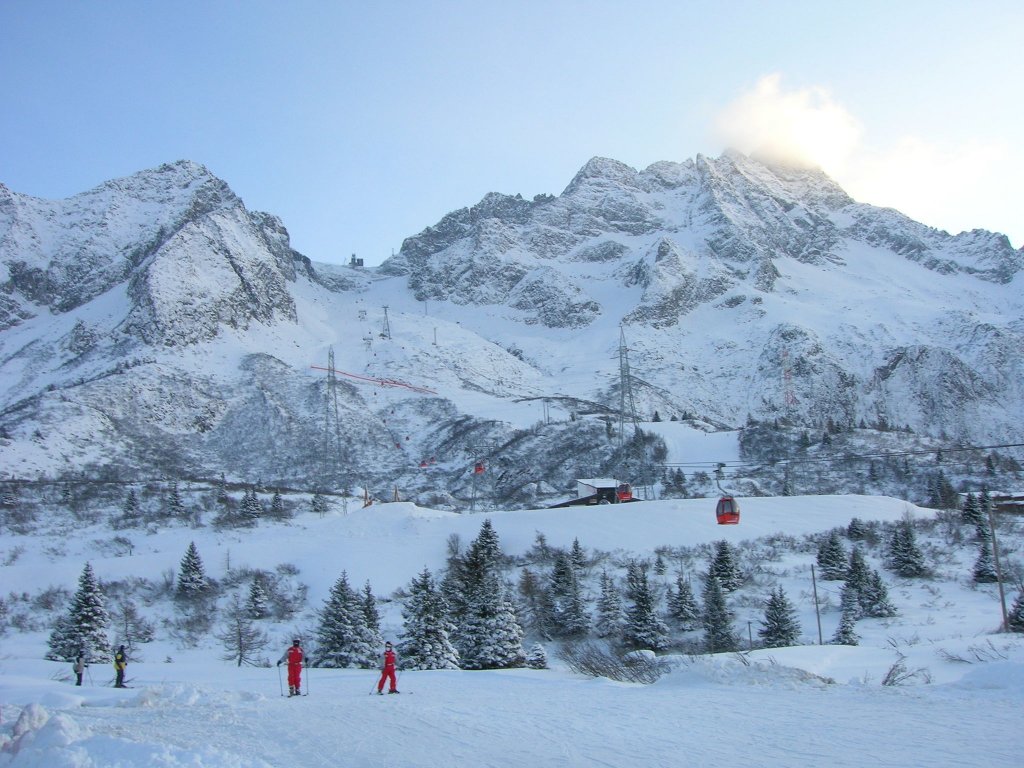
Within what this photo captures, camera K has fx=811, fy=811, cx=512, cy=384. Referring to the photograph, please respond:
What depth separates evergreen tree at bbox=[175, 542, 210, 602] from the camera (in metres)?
50.8

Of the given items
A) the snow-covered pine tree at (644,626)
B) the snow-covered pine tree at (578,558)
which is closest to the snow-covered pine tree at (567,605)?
the snow-covered pine tree at (644,626)

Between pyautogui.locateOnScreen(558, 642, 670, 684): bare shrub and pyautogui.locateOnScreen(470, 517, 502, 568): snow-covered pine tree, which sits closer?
pyautogui.locateOnScreen(558, 642, 670, 684): bare shrub

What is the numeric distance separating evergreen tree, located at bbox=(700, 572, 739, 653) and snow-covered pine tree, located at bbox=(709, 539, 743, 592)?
487 centimetres

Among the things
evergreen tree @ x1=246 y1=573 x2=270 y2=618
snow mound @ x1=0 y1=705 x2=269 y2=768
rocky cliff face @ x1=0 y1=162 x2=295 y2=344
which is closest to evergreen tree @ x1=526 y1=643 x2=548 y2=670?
evergreen tree @ x1=246 y1=573 x2=270 y2=618

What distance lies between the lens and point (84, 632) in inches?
1417

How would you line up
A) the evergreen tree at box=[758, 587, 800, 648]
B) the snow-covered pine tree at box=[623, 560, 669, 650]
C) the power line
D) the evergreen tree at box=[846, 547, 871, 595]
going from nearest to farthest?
the evergreen tree at box=[758, 587, 800, 648], the snow-covered pine tree at box=[623, 560, 669, 650], the evergreen tree at box=[846, 547, 871, 595], the power line

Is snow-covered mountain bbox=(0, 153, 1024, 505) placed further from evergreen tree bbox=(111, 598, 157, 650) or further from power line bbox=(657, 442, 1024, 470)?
evergreen tree bbox=(111, 598, 157, 650)

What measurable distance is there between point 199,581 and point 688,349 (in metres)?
131

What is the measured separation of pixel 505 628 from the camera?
115ft

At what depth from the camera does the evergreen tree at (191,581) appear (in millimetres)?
50838

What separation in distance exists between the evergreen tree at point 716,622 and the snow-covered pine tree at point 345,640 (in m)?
17.2

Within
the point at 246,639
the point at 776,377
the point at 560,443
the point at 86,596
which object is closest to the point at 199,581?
the point at 246,639

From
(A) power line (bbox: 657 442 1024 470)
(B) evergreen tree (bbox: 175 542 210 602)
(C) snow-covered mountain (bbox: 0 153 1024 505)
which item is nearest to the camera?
(B) evergreen tree (bbox: 175 542 210 602)

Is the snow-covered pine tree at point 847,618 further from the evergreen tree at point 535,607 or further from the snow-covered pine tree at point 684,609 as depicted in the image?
the evergreen tree at point 535,607
